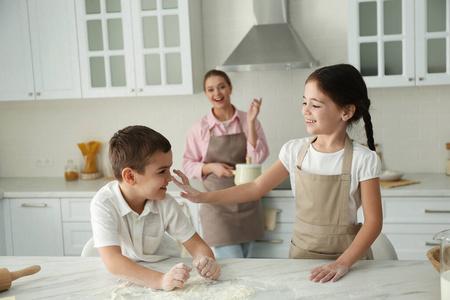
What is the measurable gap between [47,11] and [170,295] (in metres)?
2.79

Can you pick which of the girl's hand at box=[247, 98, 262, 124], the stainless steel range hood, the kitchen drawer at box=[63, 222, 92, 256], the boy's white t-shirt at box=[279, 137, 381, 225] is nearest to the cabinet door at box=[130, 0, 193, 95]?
the stainless steel range hood

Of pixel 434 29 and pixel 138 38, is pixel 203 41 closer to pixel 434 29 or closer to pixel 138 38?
pixel 138 38

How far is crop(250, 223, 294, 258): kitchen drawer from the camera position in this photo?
3283mm

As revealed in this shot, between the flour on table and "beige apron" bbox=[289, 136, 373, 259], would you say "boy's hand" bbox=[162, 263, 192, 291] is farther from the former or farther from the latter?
"beige apron" bbox=[289, 136, 373, 259]

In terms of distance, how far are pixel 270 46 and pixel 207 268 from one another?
2148mm

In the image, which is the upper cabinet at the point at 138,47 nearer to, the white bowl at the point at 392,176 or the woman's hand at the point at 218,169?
the woman's hand at the point at 218,169

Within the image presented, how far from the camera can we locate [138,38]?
349cm

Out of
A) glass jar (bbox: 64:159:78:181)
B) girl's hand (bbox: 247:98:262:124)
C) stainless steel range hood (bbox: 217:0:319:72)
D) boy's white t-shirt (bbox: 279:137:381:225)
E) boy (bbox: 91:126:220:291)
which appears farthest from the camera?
glass jar (bbox: 64:159:78:181)

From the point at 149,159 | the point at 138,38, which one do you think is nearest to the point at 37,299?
the point at 149,159

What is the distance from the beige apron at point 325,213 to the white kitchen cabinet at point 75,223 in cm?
203

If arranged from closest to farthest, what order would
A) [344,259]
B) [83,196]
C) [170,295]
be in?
1. [170,295]
2. [344,259]
3. [83,196]

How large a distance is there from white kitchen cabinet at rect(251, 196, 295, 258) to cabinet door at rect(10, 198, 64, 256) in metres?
1.39

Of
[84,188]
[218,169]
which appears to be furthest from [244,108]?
[84,188]

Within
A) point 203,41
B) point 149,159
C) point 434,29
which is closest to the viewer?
point 149,159
